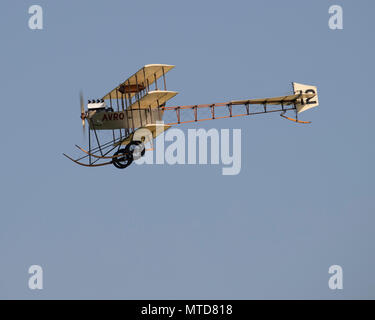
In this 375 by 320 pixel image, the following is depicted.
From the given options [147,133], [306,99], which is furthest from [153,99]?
[306,99]

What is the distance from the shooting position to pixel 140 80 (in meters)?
45.4

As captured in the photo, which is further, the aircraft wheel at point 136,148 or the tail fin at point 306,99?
the tail fin at point 306,99

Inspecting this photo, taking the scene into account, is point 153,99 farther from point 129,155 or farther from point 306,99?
point 306,99

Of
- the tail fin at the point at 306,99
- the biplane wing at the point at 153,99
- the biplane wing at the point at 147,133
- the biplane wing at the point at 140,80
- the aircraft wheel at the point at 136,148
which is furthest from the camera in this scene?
the tail fin at the point at 306,99

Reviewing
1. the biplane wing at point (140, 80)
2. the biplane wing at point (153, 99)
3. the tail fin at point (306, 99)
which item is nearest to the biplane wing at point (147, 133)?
the biplane wing at point (153, 99)

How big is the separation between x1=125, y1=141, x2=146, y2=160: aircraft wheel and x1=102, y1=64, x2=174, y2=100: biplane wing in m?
2.44

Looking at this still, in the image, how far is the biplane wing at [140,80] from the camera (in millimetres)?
44250

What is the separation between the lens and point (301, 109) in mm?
48938

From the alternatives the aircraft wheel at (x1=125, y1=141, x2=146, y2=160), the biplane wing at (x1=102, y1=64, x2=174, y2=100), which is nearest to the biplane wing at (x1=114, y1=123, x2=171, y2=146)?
the aircraft wheel at (x1=125, y1=141, x2=146, y2=160)

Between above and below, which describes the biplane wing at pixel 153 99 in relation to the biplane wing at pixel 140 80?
below

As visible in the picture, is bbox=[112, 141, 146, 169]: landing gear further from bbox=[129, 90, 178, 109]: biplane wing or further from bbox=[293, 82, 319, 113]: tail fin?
bbox=[293, 82, 319, 113]: tail fin

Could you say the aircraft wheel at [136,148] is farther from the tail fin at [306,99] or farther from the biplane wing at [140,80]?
the tail fin at [306,99]

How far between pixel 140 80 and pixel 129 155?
12.2 ft
